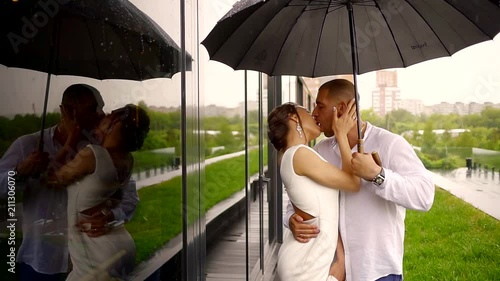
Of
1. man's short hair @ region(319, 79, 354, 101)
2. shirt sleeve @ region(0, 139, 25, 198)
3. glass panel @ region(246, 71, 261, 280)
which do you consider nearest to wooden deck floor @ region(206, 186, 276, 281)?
glass panel @ region(246, 71, 261, 280)

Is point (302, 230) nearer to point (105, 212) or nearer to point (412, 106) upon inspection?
point (105, 212)

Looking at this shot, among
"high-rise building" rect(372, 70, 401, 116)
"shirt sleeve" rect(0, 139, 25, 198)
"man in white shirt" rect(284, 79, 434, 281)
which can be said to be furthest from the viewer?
"high-rise building" rect(372, 70, 401, 116)

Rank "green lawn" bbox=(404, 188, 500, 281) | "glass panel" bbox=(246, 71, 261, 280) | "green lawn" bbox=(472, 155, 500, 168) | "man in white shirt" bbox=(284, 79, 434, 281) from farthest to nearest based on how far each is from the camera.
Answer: "green lawn" bbox=(472, 155, 500, 168) < "green lawn" bbox=(404, 188, 500, 281) < "glass panel" bbox=(246, 71, 261, 280) < "man in white shirt" bbox=(284, 79, 434, 281)

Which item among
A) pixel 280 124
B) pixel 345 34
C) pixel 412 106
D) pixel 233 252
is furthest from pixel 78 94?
pixel 412 106

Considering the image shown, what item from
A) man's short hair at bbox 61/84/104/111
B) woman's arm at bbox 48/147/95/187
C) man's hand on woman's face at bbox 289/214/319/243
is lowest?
man's hand on woman's face at bbox 289/214/319/243

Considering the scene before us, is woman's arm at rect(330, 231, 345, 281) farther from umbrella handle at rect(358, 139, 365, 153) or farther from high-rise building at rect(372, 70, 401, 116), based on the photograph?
high-rise building at rect(372, 70, 401, 116)

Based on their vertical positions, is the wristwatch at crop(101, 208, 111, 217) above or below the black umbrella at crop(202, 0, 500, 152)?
below

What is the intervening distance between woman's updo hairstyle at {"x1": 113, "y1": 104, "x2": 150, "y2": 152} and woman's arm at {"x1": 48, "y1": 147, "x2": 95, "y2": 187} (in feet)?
0.74

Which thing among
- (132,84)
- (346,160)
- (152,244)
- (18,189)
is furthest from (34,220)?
(346,160)

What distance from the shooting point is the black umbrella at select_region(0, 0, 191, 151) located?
45.0 inches

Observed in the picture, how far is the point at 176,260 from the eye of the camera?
2309 mm

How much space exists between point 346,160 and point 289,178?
25 centimetres

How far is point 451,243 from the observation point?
8562 millimetres

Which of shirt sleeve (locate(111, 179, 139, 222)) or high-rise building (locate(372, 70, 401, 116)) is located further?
high-rise building (locate(372, 70, 401, 116))
